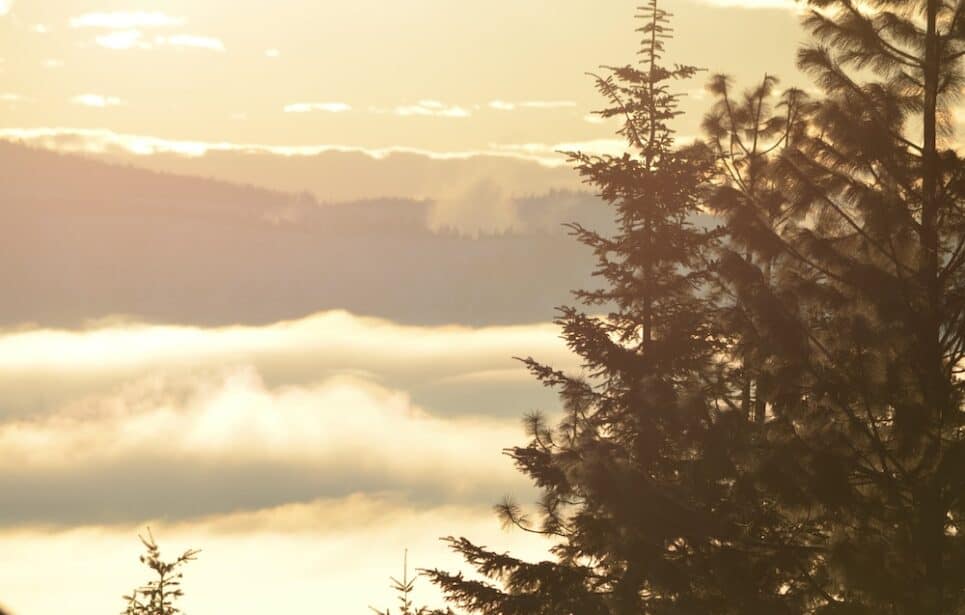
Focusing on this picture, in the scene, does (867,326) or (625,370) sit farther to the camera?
(625,370)

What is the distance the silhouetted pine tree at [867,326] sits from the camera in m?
19.9

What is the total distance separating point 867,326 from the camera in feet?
65.9

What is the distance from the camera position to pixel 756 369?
2116 centimetres

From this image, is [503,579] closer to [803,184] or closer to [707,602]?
[707,602]

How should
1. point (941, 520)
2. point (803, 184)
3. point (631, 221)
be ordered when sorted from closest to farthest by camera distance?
point (941, 520) → point (803, 184) → point (631, 221)

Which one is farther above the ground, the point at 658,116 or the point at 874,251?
the point at 658,116

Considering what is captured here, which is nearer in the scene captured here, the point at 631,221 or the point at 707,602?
the point at 707,602

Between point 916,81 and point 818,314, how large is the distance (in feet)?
12.3

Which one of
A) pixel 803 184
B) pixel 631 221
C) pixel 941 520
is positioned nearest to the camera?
pixel 941 520

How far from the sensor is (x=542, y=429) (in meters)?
26.3

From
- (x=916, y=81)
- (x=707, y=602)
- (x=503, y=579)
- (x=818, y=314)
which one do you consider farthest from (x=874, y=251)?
(x=503, y=579)

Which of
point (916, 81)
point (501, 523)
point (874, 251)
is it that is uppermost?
point (916, 81)

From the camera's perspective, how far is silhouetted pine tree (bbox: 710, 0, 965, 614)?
1988 cm

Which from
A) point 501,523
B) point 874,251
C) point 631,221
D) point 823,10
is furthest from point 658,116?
point 501,523
